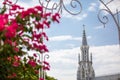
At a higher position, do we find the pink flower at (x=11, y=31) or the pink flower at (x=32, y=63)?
the pink flower at (x=11, y=31)

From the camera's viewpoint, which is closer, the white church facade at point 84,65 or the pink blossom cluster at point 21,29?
the pink blossom cluster at point 21,29

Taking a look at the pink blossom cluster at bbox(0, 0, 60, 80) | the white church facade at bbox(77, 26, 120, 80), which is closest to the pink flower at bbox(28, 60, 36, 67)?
the pink blossom cluster at bbox(0, 0, 60, 80)

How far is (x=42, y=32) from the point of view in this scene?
5.46 m

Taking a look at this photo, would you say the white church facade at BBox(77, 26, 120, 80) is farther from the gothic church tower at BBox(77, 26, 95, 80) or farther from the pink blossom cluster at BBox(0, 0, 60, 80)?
the pink blossom cluster at BBox(0, 0, 60, 80)

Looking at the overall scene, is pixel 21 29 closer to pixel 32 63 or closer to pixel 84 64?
pixel 32 63

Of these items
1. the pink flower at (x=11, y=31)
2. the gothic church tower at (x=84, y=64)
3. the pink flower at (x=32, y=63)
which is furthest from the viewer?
the gothic church tower at (x=84, y=64)

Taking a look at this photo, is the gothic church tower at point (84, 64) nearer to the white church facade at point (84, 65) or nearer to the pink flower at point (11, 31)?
the white church facade at point (84, 65)

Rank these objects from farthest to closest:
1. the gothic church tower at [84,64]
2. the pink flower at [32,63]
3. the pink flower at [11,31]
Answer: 1. the gothic church tower at [84,64]
2. the pink flower at [32,63]
3. the pink flower at [11,31]

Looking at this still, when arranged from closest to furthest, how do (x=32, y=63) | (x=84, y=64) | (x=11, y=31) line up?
(x=11, y=31) < (x=32, y=63) < (x=84, y=64)

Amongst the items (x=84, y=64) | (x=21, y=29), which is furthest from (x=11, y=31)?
(x=84, y=64)

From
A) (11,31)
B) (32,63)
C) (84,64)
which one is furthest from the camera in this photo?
(84,64)

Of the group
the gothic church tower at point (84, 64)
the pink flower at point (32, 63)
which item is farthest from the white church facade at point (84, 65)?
the pink flower at point (32, 63)

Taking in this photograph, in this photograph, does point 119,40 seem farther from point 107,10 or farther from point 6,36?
point 6,36

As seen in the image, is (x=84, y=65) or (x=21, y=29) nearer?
(x=21, y=29)
